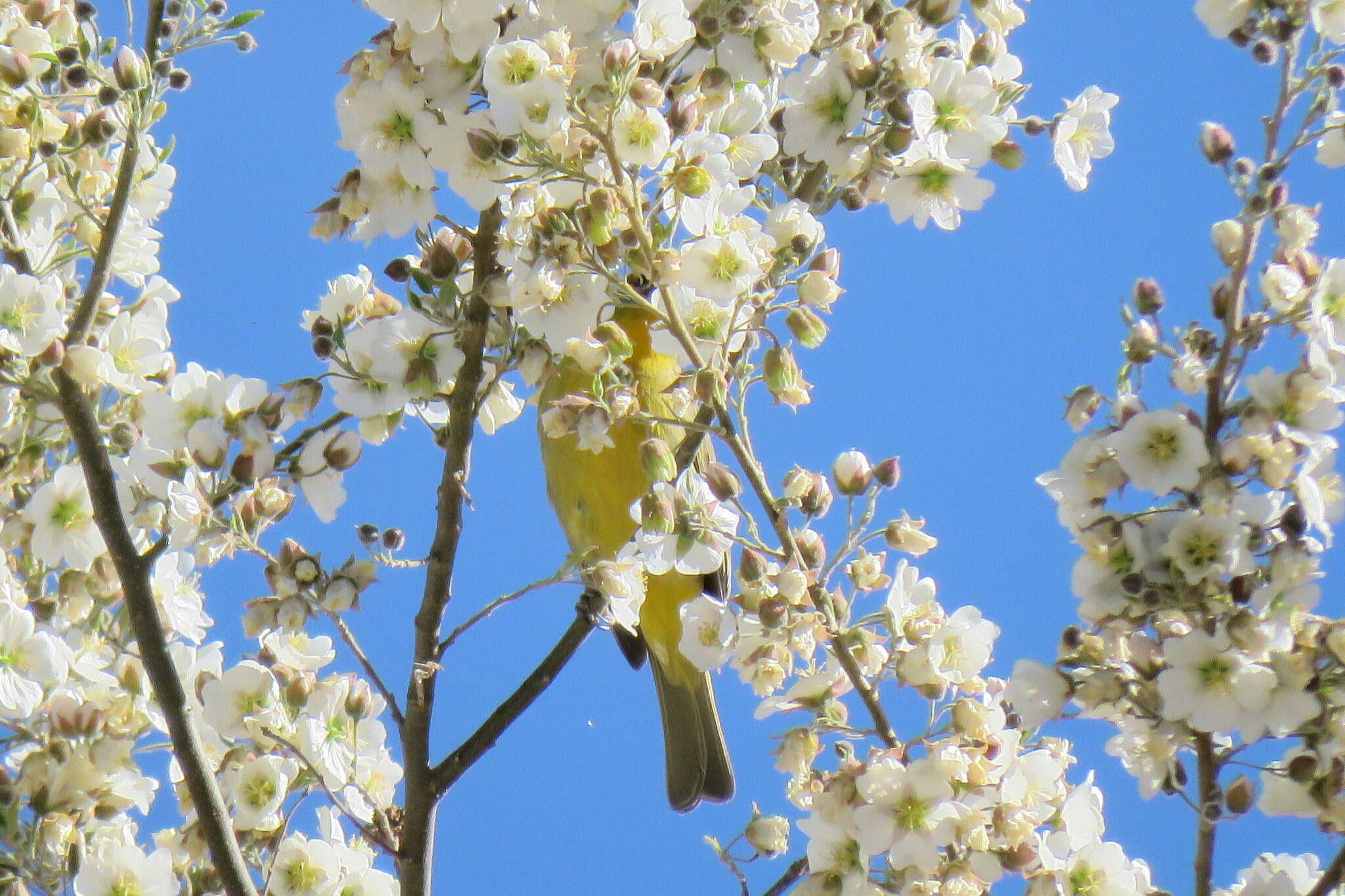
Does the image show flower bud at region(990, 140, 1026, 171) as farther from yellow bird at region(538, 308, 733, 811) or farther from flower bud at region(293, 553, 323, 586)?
yellow bird at region(538, 308, 733, 811)

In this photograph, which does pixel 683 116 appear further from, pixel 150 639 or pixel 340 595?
pixel 150 639

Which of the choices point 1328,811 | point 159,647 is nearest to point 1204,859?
point 1328,811

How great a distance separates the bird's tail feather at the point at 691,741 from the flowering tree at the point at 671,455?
146 centimetres

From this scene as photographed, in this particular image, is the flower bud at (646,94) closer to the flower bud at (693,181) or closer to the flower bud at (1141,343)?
the flower bud at (693,181)

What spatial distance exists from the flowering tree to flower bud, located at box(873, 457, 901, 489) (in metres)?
0.02

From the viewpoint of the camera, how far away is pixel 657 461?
53.6 inches

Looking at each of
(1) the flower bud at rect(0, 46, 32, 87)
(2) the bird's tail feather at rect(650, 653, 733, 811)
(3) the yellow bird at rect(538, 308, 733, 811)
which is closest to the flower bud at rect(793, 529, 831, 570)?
(1) the flower bud at rect(0, 46, 32, 87)

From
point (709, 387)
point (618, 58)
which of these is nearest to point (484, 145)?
point (618, 58)

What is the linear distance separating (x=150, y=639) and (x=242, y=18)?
2.51ft

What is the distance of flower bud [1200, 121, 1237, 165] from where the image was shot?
1.39m

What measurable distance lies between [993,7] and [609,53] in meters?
0.52

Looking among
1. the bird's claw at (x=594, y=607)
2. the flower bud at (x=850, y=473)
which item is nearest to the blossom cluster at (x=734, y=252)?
the flower bud at (x=850, y=473)

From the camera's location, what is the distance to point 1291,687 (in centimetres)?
130

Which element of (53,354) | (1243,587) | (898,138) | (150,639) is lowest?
(1243,587)
